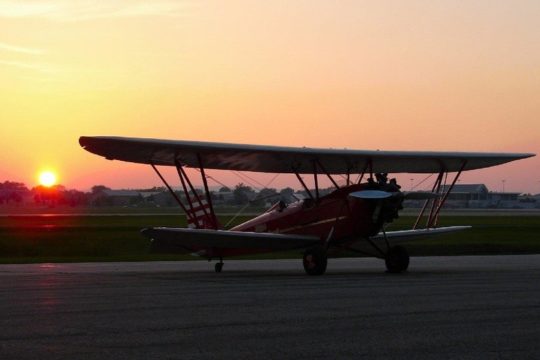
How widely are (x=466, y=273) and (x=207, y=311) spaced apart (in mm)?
10428

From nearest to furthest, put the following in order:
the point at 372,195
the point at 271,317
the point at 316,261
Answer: the point at 271,317, the point at 372,195, the point at 316,261

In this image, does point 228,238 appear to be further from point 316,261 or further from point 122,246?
point 122,246

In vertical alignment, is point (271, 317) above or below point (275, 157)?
below

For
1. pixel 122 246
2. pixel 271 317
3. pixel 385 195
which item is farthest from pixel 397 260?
pixel 122 246

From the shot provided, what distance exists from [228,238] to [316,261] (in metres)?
2.17

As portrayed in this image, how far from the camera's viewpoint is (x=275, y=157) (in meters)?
24.2

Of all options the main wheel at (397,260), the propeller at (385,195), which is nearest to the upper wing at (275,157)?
the propeller at (385,195)

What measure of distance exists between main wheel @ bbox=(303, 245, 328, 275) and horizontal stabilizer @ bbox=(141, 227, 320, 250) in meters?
0.90

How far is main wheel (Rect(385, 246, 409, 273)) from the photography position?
22922mm

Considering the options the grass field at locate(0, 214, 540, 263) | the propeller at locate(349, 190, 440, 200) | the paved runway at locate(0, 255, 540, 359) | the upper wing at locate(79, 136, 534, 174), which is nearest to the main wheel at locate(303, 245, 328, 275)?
the paved runway at locate(0, 255, 540, 359)

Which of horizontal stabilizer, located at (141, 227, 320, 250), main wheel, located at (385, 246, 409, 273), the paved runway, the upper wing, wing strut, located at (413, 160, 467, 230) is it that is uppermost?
the upper wing

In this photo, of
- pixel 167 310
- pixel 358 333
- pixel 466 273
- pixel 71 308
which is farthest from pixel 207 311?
pixel 466 273

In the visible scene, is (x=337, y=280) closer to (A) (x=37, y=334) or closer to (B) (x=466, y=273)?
(B) (x=466, y=273)

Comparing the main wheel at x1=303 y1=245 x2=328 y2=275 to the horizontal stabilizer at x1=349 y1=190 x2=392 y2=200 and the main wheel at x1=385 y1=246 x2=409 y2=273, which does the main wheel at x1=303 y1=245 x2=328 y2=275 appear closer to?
the horizontal stabilizer at x1=349 y1=190 x2=392 y2=200
